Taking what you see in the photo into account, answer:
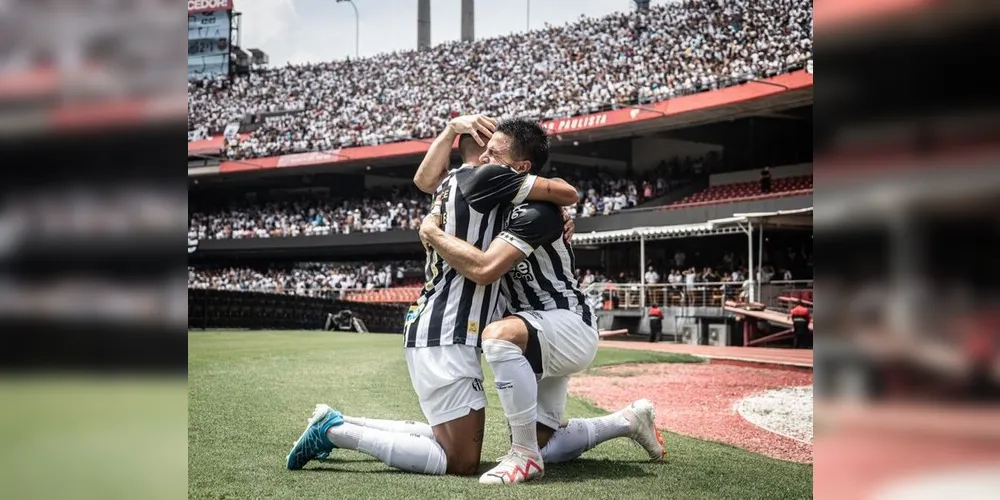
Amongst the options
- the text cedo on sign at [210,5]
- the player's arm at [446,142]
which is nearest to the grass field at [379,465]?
the player's arm at [446,142]

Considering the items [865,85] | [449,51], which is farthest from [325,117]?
[865,85]

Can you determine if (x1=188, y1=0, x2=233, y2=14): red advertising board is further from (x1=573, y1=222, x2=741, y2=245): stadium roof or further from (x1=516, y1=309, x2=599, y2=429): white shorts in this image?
(x1=516, y1=309, x2=599, y2=429): white shorts

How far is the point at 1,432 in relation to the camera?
1.57m

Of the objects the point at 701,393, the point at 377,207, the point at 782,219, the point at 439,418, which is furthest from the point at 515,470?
the point at 377,207

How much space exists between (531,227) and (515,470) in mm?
949

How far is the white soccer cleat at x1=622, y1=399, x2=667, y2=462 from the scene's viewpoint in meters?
3.83

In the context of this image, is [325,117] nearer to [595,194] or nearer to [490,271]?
[595,194]

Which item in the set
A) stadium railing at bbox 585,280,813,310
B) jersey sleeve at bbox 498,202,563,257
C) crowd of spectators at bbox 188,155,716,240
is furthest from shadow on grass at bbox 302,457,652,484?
crowd of spectators at bbox 188,155,716,240

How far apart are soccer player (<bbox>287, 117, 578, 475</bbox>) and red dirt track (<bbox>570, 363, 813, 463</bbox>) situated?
1464mm

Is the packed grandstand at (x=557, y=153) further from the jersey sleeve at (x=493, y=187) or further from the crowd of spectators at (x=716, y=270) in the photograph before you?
the jersey sleeve at (x=493, y=187)

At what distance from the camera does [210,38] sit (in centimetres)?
4347

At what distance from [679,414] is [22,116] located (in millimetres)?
5794

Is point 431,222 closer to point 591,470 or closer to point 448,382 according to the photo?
point 448,382

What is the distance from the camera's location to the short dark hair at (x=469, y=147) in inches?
146
